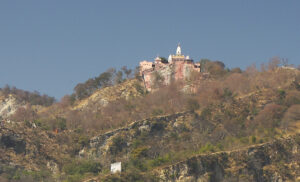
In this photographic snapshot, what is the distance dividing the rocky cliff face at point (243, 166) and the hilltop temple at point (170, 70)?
24866 mm

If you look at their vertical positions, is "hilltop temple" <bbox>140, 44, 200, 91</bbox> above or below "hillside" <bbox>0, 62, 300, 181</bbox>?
above

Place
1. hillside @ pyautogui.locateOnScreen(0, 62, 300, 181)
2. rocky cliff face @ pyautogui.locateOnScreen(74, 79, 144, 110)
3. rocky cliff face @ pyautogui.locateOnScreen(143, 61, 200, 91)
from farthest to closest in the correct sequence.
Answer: rocky cliff face @ pyautogui.locateOnScreen(143, 61, 200, 91), rocky cliff face @ pyautogui.locateOnScreen(74, 79, 144, 110), hillside @ pyautogui.locateOnScreen(0, 62, 300, 181)

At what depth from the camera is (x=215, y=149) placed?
68062 millimetres

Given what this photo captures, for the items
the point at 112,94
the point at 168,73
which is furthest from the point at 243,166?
the point at 112,94

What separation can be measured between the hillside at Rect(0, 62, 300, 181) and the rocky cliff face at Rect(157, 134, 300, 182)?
95 mm

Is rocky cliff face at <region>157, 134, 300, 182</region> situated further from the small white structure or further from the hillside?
the small white structure

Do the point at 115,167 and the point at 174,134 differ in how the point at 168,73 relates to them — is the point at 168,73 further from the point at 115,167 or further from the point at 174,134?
the point at 115,167

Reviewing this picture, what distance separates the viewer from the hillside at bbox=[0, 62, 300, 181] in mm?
65438

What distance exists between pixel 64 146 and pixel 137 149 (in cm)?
1067

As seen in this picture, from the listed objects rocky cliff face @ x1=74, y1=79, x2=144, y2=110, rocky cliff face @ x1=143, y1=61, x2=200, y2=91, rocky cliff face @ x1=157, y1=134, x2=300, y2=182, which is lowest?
rocky cliff face @ x1=157, y1=134, x2=300, y2=182

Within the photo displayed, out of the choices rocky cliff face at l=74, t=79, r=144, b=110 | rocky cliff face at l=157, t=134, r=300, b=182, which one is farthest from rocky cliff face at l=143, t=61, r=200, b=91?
rocky cliff face at l=157, t=134, r=300, b=182

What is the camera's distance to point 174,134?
74312 millimetres

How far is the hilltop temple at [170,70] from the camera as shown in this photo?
9031 cm

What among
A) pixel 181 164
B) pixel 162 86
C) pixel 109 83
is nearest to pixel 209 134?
pixel 181 164
